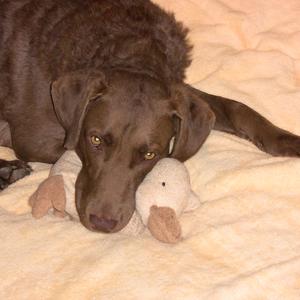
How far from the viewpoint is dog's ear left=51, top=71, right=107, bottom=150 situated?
117 inches

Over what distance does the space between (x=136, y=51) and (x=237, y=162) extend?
2.79ft

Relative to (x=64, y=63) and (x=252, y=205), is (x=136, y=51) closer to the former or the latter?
(x=64, y=63)

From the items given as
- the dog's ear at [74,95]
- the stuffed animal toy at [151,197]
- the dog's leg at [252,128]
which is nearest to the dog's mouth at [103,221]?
the stuffed animal toy at [151,197]

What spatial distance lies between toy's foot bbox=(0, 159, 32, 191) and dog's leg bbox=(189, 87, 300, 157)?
1.15 metres

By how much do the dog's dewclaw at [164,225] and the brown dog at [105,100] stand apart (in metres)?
0.12

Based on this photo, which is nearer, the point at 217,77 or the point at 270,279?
the point at 270,279

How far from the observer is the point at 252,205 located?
330 cm

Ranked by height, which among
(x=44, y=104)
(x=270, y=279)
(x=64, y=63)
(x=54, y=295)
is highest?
(x=64, y=63)

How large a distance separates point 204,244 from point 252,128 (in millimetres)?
883

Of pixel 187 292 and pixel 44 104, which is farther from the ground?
pixel 44 104

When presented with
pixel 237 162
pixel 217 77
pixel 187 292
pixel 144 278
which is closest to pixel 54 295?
pixel 144 278

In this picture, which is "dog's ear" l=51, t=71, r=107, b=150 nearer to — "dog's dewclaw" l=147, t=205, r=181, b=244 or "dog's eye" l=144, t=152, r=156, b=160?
"dog's eye" l=144, t=152, r=156, b=160

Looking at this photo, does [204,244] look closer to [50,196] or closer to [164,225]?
[164,225]

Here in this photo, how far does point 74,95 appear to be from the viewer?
3.03 m
